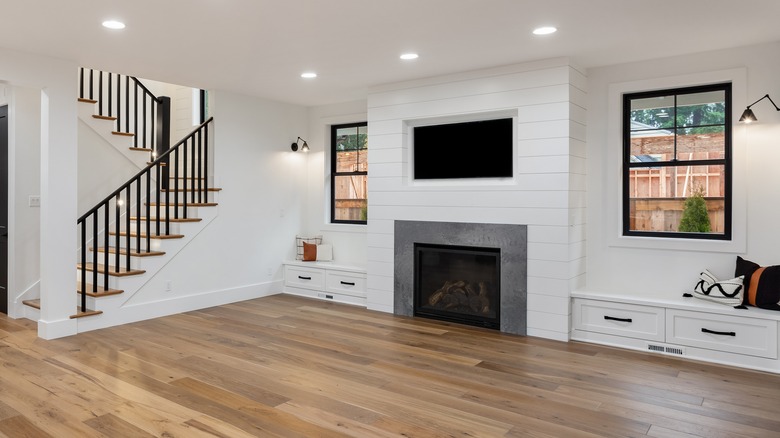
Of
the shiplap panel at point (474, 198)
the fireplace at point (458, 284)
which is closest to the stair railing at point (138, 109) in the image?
the shiplap panel at point (474, 198)

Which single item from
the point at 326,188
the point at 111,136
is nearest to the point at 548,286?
the point at 326,188

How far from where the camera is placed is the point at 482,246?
17.4 ft

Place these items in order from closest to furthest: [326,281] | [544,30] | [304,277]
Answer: [544,30]
[326,281]
[304,277]

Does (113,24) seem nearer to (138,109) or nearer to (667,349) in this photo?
(138,109)

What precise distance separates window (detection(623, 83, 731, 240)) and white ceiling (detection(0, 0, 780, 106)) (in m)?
0.46

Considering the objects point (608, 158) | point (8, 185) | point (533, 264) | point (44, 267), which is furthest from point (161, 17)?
point (608, 158)

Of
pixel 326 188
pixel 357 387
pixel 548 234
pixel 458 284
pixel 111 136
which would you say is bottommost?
pixel 357 387

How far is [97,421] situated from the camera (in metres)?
3.03

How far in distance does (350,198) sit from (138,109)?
315 cm

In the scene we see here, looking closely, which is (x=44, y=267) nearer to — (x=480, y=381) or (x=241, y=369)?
(x=241, y=369)

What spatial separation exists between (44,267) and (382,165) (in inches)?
133

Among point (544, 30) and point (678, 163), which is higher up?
point (544, 30)

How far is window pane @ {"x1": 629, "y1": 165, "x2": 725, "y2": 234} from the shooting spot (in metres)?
4.71

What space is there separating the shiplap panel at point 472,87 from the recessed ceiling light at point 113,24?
2.75 m
